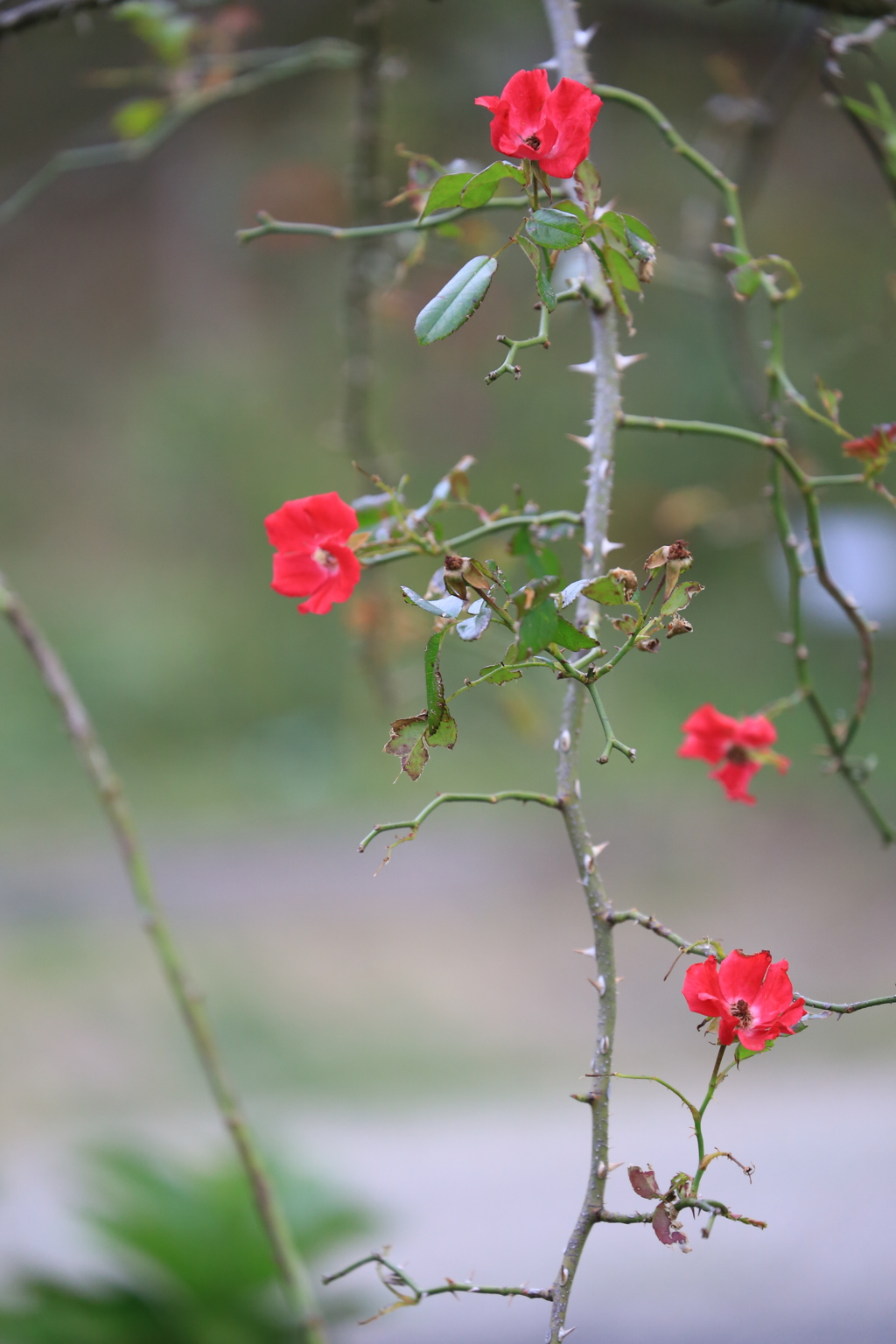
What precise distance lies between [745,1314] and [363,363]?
3.07 feet

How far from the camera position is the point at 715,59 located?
0.64 m

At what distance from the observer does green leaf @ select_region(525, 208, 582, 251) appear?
238 millimetres

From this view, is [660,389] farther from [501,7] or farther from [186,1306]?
[186,1306]

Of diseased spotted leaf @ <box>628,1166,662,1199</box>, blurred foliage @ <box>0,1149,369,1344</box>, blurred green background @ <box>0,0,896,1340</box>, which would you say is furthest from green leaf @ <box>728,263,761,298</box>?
blurred green background @ <box>0,0,896,1340</box>

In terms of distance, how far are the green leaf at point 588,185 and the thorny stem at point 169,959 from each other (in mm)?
239

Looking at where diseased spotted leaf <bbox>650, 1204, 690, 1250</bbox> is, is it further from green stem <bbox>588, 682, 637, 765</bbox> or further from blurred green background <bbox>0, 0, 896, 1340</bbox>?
blurred green background <bbox>0, 0, 896, 1340</bbox>

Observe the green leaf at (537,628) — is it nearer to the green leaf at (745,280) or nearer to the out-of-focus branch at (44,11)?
the green leaf at (745,280)

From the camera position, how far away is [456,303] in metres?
0.25

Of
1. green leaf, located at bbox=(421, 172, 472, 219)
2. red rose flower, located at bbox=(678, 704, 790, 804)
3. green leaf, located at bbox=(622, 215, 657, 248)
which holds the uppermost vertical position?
green leaf, located at bbox=(421, 172, 472, 219)

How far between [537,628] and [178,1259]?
81cm

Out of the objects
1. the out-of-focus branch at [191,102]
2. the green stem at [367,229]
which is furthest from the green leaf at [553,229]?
the out-of-focus branch at [191,102]

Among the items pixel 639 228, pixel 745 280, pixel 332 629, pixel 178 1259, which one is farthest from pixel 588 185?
pixel 332 629

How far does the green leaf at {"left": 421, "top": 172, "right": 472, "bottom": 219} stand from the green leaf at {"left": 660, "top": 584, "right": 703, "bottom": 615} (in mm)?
98

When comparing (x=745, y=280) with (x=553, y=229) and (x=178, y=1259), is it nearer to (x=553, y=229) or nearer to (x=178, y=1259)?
(x=553, y=229)
